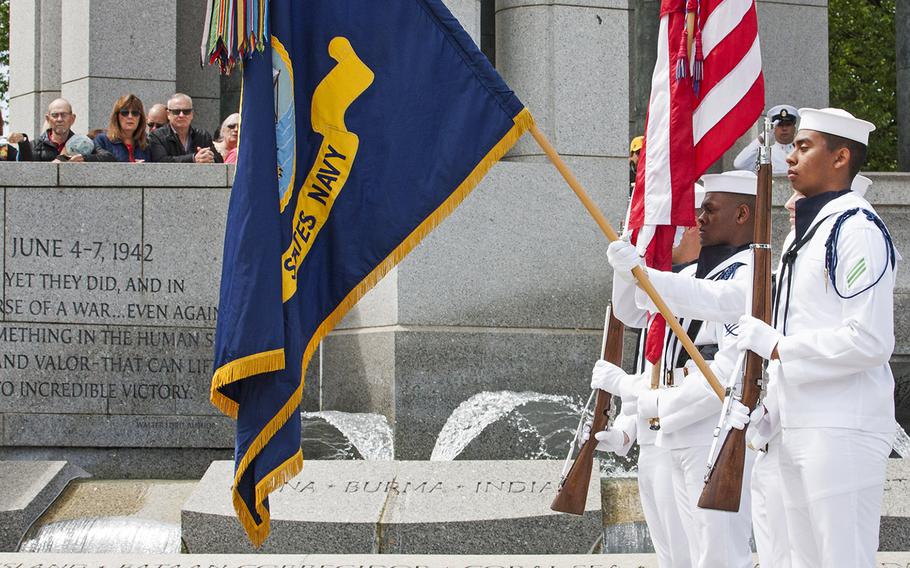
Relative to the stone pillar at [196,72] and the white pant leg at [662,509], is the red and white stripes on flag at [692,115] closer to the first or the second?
the white pant leg at [662,509]

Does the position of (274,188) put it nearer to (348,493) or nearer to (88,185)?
(348,493)

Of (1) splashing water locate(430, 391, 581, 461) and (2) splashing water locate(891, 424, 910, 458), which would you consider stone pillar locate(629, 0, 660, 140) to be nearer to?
(1) splashing water locate(430, 391, 581, 461)

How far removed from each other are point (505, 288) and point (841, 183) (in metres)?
6.75

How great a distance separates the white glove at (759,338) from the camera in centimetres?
584

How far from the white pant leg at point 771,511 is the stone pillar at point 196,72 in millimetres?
13653

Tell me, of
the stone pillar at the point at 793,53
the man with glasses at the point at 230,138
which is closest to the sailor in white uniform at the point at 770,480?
the man with glasses at the point at 230,138

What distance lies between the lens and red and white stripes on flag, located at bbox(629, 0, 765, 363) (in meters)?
7.62

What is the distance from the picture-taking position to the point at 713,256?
7270mm

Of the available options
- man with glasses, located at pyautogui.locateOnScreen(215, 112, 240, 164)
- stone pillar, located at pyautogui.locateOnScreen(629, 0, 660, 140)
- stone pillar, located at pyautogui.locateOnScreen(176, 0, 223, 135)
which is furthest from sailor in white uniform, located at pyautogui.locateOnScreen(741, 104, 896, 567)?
stone pillar, located at pyautogui.locateOnScreen(629, 0, 660, 140)

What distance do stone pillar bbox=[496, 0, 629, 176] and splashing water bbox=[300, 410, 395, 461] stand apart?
2.97 m

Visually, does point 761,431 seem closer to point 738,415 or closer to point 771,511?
point 738,415

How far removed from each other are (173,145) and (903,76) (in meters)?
13.3

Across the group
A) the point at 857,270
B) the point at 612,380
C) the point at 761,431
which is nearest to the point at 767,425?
the point at 761,431

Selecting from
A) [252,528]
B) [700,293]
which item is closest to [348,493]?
[252,528]
